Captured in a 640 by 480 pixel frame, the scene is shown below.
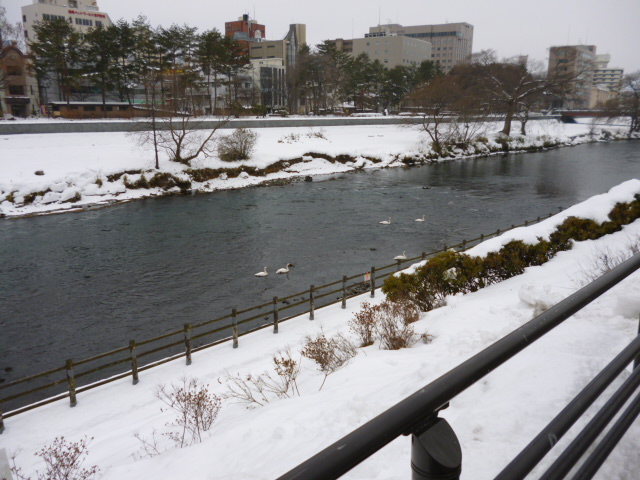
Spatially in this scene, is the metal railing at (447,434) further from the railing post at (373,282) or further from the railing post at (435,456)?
the railing post at (373,282)

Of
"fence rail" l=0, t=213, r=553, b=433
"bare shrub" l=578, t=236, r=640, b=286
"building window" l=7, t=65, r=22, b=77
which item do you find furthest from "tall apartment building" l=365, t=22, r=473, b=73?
"fence rail" l=0, t=213, r=553, b=433

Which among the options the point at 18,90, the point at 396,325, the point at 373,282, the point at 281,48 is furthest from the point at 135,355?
the point at 281,48

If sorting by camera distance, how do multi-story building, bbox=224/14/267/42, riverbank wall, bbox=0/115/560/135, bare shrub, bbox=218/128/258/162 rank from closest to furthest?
bare shrub, bbox=218/128/258/162 < riverbank wall, bbox=0/115/560/135 < multi-story building, bbox=224/14/267/42

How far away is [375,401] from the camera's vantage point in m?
5.17

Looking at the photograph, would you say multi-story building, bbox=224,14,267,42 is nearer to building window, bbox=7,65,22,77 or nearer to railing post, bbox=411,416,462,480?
building window, bbox=7,65,22,77

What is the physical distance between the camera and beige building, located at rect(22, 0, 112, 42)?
84500mm

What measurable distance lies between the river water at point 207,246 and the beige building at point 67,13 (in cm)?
7033

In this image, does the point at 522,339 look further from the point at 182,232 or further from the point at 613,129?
the point at 613,129

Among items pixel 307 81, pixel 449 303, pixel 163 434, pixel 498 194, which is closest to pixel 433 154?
pixel 498 194

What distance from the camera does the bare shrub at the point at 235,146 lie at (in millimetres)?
42344

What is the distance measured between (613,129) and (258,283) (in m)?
92.2

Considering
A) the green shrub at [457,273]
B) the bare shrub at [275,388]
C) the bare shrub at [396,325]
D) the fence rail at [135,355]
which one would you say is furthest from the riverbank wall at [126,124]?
the bare shrub at [275,388]

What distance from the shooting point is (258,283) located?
17219mm

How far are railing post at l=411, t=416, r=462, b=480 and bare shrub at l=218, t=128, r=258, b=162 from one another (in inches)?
1689
